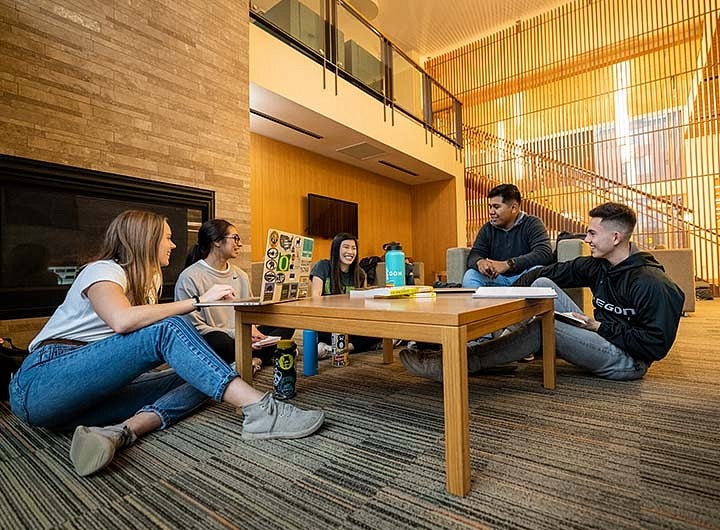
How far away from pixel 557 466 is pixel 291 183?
16.7 ft

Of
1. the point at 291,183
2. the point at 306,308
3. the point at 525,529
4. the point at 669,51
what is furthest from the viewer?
the point at 669,51

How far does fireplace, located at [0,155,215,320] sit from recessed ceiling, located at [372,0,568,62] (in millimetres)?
5660

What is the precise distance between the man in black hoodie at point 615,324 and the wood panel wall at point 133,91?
2270 mm

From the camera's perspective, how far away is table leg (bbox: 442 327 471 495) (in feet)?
2.88

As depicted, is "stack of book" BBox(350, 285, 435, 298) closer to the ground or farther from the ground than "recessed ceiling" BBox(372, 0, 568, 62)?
closer to the ground

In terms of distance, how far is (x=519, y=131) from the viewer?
7207mm

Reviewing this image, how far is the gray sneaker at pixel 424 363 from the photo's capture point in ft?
5.53

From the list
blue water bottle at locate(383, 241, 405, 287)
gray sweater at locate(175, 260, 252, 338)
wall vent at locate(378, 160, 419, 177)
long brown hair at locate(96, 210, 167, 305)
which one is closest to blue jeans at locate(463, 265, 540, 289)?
blue water bottle at locate(383, 241, 405, 287)

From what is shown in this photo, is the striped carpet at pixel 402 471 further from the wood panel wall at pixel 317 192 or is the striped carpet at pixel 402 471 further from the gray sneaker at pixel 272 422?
the wood panel wall at pixel 317 192

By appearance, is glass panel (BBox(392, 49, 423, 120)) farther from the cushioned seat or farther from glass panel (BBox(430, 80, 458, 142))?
the cushioned seat

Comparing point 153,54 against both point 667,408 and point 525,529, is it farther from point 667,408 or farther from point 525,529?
point 667,408

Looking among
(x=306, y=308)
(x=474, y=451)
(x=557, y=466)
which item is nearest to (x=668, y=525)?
(x=557, y=466)

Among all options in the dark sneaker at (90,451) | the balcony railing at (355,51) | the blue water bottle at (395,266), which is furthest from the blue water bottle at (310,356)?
the balcony railing at (355,51)

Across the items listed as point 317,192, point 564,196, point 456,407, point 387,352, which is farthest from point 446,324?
point 564,196
